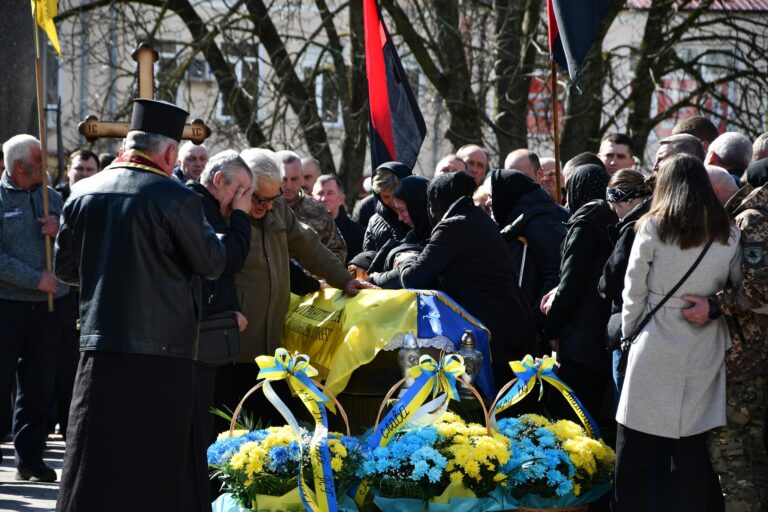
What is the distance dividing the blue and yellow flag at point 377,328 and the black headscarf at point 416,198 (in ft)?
2.48

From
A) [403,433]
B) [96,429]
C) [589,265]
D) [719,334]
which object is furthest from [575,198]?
[96,429]

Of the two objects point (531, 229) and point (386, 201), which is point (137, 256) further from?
point (386, 201)

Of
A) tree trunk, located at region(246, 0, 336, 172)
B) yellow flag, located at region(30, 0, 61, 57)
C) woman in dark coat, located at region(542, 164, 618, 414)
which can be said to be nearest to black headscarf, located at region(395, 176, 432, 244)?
woman in dark coat, located at region(542, 164, 618, 414)

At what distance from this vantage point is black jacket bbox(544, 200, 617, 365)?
6.09 metres

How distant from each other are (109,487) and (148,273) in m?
0.89

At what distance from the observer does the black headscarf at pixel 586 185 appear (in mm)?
6383

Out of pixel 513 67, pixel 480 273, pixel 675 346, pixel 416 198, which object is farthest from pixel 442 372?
pixel 513 67

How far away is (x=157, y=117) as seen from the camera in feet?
16.6

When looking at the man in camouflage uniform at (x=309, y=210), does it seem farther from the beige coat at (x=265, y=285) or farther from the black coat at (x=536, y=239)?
the beige coat at (x=265, y=285)

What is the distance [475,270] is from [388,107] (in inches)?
114

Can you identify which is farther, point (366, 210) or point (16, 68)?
point (16, 68)

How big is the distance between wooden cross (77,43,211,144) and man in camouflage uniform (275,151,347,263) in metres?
1.06

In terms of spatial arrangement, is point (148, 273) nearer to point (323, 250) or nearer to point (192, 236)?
point (192, 236)

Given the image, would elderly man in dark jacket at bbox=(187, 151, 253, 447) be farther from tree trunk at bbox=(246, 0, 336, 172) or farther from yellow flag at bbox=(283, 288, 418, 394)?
tree trunk at bbox=(246, 0, 336, 172)
